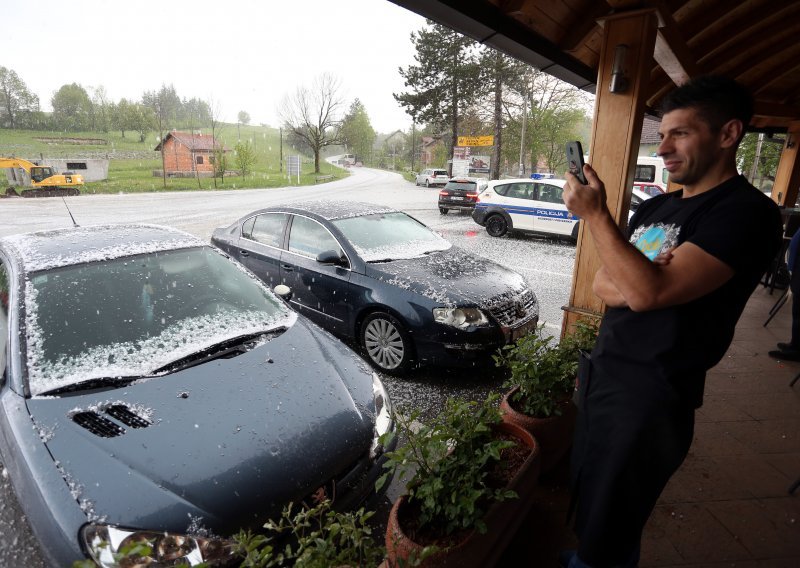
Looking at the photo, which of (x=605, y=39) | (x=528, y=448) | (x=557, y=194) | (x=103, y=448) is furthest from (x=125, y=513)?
(x=557, y=194)

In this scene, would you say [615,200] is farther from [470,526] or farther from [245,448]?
[245,448]

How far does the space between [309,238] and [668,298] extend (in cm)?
379

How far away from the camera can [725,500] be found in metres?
2.26

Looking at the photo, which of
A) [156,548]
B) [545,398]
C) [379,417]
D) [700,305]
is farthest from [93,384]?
[700,305]

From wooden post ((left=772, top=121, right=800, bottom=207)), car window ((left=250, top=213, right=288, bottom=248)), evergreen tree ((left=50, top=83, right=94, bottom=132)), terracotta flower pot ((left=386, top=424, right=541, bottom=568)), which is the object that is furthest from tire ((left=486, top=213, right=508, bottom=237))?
evergreen tree ((left=50, top=83, right=94, bottom=132))

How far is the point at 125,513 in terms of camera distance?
1.50 metres

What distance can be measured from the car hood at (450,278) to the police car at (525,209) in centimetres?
623

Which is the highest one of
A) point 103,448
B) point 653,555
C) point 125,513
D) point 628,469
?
point 628,469

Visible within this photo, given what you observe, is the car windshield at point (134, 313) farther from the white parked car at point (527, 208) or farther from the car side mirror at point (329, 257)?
the white parked car at point (527, 208)

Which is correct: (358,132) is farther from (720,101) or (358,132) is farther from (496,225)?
(720,101)

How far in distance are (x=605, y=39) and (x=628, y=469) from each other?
2.87 metres

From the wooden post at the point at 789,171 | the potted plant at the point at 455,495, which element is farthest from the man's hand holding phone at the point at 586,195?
the wooden post at the point at 789,171

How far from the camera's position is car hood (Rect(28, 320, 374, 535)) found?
5.10 feet

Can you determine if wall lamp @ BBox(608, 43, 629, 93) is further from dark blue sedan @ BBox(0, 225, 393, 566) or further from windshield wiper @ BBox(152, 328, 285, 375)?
windshield wiper @ BBox(152, 328, 285, 375)
